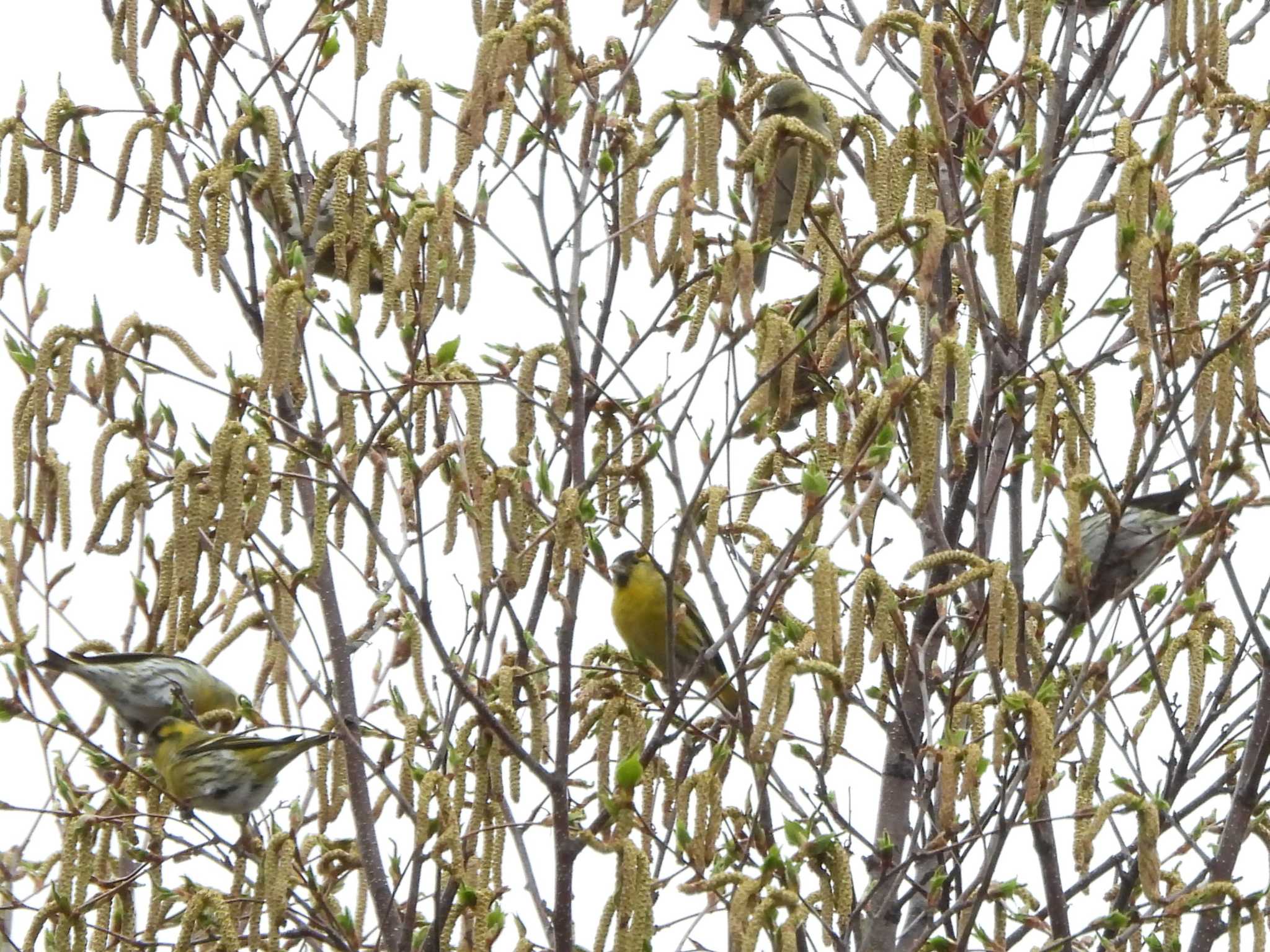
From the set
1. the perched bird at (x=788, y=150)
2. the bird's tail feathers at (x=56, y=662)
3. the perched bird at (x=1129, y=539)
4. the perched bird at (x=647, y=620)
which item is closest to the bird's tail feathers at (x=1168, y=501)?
the perched bird at (x=1129, y=539)

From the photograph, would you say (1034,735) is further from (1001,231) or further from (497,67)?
(497,67)

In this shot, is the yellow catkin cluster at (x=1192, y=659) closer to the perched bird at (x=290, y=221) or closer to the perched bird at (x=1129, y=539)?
the perched bird at (x=1129, y=539)

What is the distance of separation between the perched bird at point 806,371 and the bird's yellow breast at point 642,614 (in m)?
0.98

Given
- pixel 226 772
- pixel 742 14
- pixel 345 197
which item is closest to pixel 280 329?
pixel 345 197

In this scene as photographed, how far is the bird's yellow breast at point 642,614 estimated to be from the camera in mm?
6676

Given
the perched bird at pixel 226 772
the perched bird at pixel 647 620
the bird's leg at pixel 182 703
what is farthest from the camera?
the perched bird at pixel 647 620

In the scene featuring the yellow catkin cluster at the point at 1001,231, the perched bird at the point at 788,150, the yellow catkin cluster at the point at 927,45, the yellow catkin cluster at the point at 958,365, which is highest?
the perched bird at the point at 788,150

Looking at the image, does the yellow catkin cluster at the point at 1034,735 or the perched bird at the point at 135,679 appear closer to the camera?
the yellow catkin cluster at the point at 1034,735

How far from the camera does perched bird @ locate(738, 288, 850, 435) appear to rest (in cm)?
389

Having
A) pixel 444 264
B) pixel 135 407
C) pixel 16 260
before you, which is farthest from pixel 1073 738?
pixel 16 260

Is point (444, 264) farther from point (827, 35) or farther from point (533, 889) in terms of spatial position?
point (827, 35)

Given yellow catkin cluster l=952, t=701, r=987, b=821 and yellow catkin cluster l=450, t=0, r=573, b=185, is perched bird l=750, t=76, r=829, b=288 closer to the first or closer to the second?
yellow catkin cluster l=450, t=0, r=573, b=185

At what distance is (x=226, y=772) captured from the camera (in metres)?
5.52

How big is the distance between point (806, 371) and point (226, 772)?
229 centimetres
